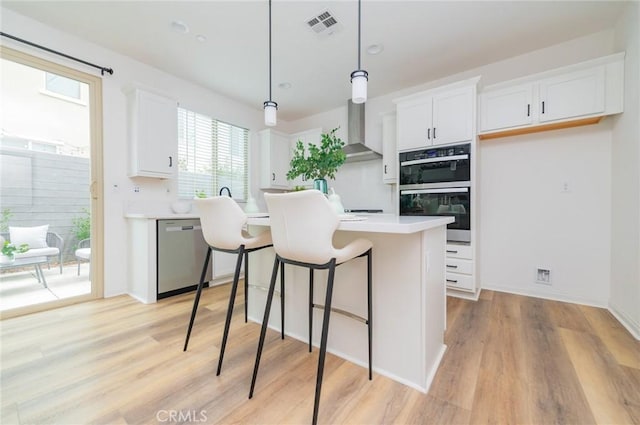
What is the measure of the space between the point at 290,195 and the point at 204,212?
0.80 m

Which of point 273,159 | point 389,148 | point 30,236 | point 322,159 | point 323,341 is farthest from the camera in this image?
point 273,159

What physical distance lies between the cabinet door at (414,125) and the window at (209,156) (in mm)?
2526

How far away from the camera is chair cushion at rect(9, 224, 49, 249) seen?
2309 millimetres

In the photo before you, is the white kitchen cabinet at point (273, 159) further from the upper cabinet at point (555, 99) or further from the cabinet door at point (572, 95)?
the cabinet door at point (572, 95)

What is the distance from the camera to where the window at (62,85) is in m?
2.46

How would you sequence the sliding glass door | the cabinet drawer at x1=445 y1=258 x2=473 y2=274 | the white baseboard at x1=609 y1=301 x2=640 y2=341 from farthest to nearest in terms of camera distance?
the cabinet drawer at x1=445 y1=258 x2=473 y2=274, the sliding glass door, the white baseboard at x1=609 y1=301 x2=640 y2=341

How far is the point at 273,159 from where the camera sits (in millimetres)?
4375

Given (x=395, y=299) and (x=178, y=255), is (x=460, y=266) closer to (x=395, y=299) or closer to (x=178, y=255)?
(x=395, y=299)

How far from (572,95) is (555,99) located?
12 centimetres

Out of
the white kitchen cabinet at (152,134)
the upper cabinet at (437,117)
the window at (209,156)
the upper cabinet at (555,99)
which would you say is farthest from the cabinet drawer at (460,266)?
the white kitchen cabinet at (152,134)

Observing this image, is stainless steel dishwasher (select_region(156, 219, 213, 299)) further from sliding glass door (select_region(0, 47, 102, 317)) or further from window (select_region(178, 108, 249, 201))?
window (select_region(178, 108, 249, 201))

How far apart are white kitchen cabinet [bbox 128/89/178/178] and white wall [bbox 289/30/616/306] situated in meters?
3.46

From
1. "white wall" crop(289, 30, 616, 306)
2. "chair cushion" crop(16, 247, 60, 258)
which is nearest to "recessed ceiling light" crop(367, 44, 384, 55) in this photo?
"white wall" crop(289, 30, 616, 306)

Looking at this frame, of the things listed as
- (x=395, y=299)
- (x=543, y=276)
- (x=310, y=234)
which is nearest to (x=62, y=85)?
(x=310, y=234)
